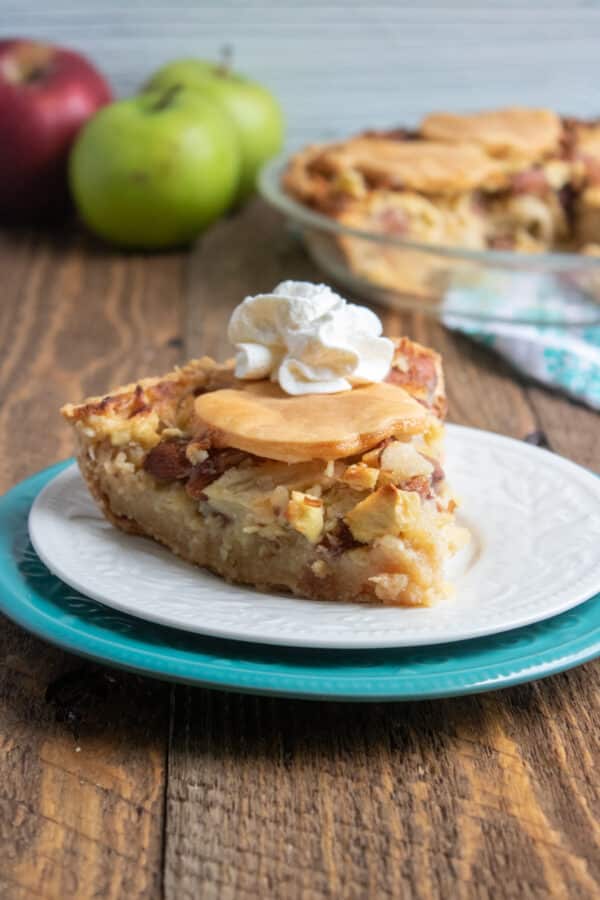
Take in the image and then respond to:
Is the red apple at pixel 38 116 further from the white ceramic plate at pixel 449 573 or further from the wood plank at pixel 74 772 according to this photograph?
the white ceramic plate at pixel 449 573

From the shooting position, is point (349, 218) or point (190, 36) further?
point (190, 36)

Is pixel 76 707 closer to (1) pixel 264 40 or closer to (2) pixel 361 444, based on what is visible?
(2) pixel 361 444

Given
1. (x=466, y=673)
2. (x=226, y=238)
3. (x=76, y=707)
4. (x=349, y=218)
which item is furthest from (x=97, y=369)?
(x=466, y=673)

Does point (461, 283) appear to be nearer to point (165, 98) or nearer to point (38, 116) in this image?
point (165, 98)

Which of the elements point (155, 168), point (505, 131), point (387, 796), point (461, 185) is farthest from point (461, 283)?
point (387, 796)

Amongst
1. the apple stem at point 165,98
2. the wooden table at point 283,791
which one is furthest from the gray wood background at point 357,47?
the wooden table at point 283,791

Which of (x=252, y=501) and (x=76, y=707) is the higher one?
(x=252, y=501)
